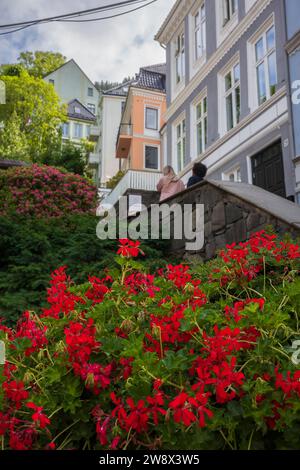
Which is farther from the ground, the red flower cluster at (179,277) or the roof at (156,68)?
the roof at (156,68)

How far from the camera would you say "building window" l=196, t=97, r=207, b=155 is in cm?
1575

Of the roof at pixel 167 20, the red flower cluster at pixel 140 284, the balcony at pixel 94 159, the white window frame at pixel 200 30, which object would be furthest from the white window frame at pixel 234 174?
the balcony at pixel 94 159

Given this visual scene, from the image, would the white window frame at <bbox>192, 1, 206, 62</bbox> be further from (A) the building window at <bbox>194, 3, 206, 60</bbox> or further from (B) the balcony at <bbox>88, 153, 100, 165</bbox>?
(B) the balcony at <bbox>88, 153, 100, 165</bbox>

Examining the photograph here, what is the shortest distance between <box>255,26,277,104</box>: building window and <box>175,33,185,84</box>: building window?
18.9 feet

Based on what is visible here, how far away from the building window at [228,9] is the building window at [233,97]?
166 centimetres

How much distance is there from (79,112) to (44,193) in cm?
4745

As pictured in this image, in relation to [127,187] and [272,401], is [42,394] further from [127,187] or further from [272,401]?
[127,187]

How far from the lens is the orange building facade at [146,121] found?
95.7 feet

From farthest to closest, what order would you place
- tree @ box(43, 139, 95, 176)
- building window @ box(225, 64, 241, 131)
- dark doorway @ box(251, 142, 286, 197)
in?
1. tree @ box(43, 139, 95, 176)
2. building window @ box(225, 64, 241, 131)
3. dark doorway @ box(251, 142, 286, 197)

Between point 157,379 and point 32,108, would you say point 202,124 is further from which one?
point 32,108

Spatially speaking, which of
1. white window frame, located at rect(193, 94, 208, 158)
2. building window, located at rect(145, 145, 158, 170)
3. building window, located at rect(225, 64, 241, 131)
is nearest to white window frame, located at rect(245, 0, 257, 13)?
building window, located at rect(225, 64, 241, 131)

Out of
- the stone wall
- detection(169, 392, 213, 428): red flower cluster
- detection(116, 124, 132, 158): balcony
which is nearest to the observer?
detection(169, 392, 213, 428): red flower cluster

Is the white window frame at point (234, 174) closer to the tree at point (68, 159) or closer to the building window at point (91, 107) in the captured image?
the tree at point (68, 159)
